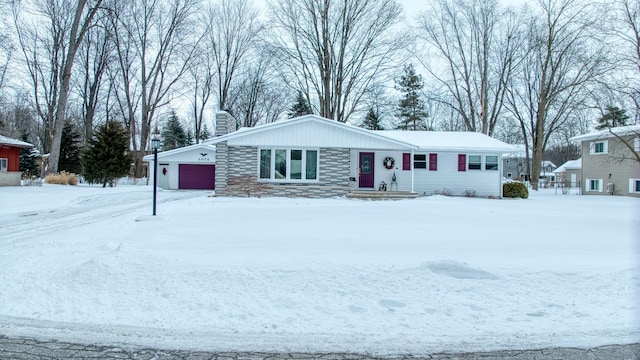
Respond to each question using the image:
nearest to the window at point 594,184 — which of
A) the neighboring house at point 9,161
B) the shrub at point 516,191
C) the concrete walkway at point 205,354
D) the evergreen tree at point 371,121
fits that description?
the shrub at point 516,191

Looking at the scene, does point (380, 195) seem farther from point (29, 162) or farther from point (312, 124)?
point (29, 162)

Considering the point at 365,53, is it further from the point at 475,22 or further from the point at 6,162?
the point at 6,162

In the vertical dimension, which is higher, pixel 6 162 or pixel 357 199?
pixel 6 162

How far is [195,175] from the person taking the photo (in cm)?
2717

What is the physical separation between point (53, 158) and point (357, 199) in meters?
18.6

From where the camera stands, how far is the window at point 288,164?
18.1 meters

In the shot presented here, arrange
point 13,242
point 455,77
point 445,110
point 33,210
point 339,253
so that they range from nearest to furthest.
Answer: point 339,253 → point 13,242 → point 33,210 → point 455,77 → point 445,110

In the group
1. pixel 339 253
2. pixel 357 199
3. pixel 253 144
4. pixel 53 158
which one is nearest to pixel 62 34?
pixel 53 158

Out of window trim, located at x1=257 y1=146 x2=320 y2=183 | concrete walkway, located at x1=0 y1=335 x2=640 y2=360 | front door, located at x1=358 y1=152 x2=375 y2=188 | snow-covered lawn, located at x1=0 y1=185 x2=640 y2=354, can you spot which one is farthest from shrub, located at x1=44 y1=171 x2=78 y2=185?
concrete walkway, located at x1=0 y1=335 x2=640 y2=360

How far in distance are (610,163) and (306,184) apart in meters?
19.6

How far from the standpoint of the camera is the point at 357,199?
1764cm

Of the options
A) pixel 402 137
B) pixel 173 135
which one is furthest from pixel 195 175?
pixel 173 135

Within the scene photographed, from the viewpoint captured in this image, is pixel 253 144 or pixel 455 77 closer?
pixel 253 144

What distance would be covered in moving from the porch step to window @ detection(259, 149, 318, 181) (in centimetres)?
189
